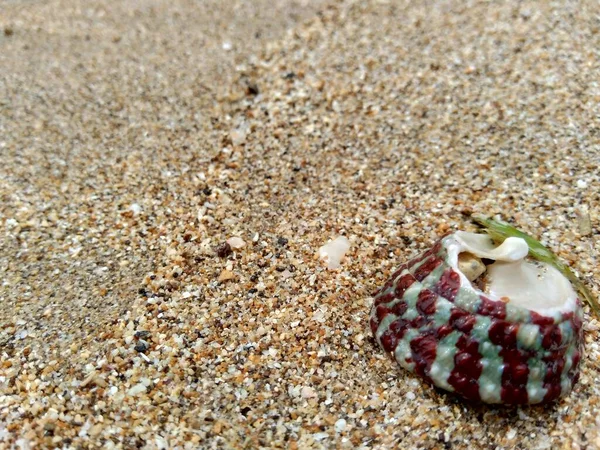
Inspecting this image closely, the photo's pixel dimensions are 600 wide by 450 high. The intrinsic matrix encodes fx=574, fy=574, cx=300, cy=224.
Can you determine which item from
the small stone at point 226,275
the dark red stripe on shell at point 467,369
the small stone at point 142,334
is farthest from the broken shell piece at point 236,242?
the dark red stripe on shell at point 467,369

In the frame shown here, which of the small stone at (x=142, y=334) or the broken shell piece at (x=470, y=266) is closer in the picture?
the broken shell piece at (x=470, y=266)

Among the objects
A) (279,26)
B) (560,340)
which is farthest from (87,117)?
(560,340)

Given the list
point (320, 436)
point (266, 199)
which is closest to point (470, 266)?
point (320, 436)

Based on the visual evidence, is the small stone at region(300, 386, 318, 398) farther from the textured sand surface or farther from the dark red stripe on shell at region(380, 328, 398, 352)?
the dark red stripe on shell at region(380, 328, 398, 352)

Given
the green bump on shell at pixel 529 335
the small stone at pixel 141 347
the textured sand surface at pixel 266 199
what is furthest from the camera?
the small stone at pixel 141 347

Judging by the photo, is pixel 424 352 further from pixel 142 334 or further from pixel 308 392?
pixel 142 334

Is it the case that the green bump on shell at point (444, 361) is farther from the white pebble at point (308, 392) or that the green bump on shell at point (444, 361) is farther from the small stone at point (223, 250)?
the small stone at point (223, 250)
